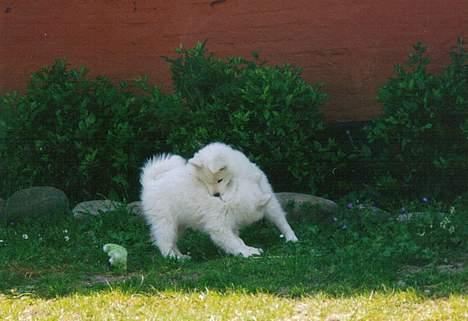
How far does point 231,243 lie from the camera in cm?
753

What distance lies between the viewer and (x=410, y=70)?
392 inches

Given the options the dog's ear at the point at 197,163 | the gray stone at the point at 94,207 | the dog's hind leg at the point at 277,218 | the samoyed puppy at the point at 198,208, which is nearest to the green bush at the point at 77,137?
the gray stone at the point at 94,207

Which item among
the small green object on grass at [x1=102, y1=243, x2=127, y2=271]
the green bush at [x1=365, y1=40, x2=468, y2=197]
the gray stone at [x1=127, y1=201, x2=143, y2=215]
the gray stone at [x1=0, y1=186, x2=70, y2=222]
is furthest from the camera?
the gray stone at [x1=0, y1=186, x2=70, y2=222]

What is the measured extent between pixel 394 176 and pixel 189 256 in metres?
2.77

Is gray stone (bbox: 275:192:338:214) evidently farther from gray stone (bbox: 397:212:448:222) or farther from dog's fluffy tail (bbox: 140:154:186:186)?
dog's fluffy tail (bbox: 140:154:186:186)

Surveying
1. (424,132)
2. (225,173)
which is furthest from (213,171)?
(424,132)

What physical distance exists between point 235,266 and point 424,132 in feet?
10.4

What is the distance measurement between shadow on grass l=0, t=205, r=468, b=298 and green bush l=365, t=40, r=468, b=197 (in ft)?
3.85

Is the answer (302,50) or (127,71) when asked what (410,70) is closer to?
(302,50)

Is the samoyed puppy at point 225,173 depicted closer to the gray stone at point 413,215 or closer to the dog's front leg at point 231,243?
the dog's front leg at point 231,243

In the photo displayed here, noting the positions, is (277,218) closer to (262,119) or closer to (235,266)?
(235,266)

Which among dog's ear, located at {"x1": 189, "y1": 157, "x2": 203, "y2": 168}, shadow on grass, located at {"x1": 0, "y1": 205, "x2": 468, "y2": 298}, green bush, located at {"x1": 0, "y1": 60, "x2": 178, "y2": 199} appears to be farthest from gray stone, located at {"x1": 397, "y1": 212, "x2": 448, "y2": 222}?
green bush, located at {"x1": 0, "y1": 60, "x2": 178, "y2": 199}

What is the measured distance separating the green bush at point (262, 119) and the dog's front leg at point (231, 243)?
2005 mm

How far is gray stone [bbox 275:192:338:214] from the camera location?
886 cm
